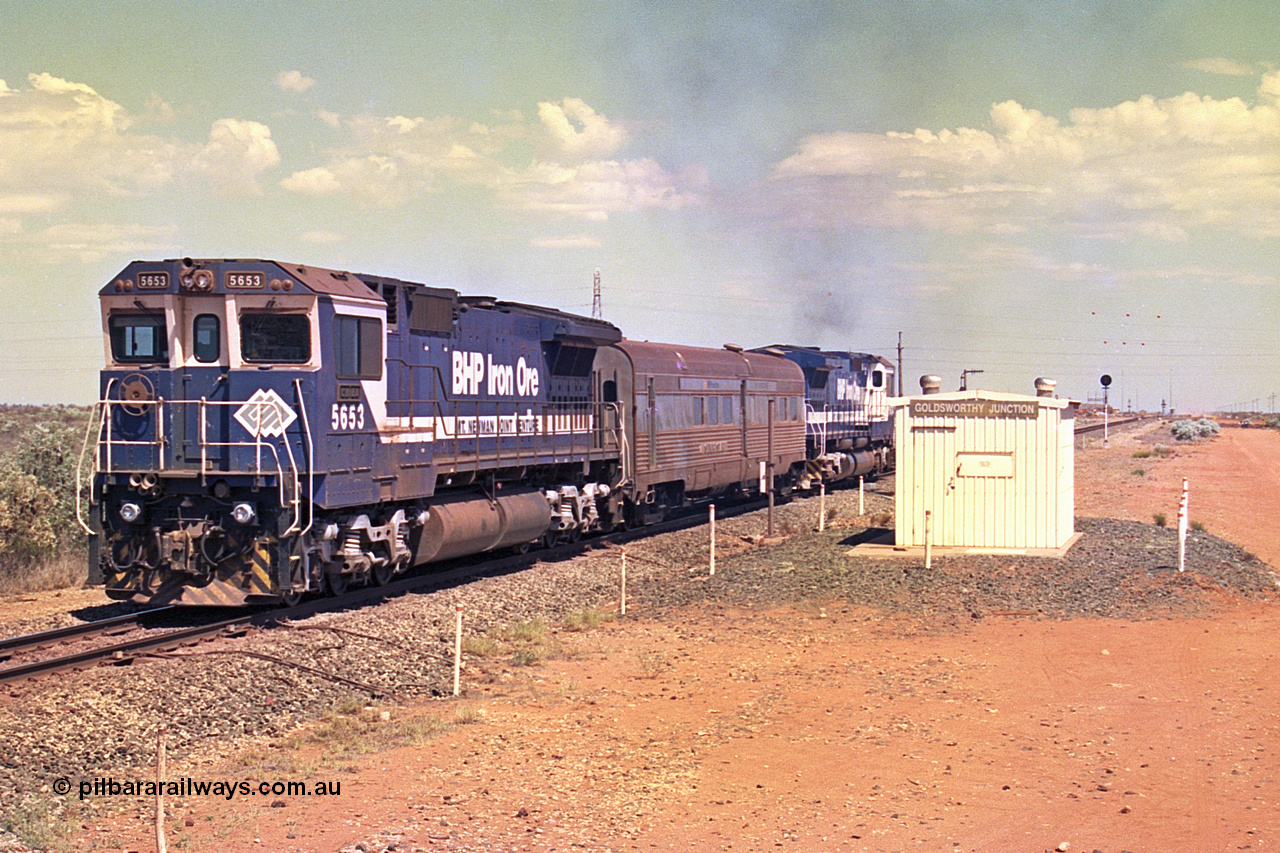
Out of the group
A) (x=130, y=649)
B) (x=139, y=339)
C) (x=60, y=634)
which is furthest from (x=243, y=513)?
(x=139, y=339)

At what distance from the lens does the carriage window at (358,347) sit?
1480 cm

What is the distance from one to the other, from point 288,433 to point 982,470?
11016mm

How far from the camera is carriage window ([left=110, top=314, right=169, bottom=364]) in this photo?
566 inches

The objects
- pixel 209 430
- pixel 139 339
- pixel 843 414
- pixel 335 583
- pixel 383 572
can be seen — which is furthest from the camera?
pixel 843 414

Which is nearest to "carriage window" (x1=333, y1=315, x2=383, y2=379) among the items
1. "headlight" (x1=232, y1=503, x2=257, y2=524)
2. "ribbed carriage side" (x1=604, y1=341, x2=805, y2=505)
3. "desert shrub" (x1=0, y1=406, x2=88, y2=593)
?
"headlight" (x1=232, y1=503, x2=257, y2=524)

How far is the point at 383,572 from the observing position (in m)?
16.5

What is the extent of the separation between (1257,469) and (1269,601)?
3886cm

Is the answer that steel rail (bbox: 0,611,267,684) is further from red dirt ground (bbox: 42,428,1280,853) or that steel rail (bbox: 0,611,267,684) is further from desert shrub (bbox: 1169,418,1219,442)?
desert shrub (bbox: 1169,418,1219,442)

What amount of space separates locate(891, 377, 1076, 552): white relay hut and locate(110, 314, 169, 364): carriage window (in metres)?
11.3

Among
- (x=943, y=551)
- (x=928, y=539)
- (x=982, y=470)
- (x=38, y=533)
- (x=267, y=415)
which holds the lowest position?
(x=943, y=551)

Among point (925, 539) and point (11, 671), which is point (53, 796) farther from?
point (925, 539)

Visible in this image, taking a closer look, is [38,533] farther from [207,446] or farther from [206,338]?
[206,338]

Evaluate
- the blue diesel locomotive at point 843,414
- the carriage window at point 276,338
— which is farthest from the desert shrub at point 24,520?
the blue diesel locomotive at point 843,414

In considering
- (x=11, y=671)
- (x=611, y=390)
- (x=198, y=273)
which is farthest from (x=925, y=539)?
(x=11, y=671)
